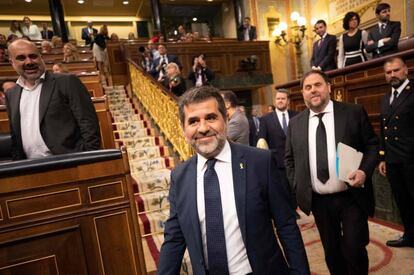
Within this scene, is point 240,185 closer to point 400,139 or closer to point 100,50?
point 400,139

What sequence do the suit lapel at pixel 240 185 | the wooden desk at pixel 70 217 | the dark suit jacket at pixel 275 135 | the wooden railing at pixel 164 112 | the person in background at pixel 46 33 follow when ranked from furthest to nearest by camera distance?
the person in background at pixel 46 33, the wooden railing at pixel 164 112, the dark suit jacket at pixel 275 135, the wooden desk at pixel 70 217, the suit lapel at pixel 240 185

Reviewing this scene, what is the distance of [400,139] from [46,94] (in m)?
2.70

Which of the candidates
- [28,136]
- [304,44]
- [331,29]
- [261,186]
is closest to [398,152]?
[261,186]

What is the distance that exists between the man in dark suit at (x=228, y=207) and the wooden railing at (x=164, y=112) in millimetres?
2563

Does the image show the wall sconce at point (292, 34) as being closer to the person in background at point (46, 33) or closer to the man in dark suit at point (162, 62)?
the man in dark suit at point (162, 62)

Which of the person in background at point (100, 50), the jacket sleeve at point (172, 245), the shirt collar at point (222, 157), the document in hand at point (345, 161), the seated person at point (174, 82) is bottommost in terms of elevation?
the jacket sleeve at point (172, 245)

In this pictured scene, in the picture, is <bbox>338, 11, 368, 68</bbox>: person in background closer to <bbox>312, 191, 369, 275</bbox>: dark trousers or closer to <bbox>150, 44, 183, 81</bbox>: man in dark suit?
<bbox>312, 191, 369, 275</bbox>: dark trousers

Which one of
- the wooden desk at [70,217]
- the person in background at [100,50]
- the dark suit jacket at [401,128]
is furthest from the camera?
the person in background at [100,50]

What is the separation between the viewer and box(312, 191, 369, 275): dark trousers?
68.8 inches

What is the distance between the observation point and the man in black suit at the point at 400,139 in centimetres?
248

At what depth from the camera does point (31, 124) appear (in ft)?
6.39

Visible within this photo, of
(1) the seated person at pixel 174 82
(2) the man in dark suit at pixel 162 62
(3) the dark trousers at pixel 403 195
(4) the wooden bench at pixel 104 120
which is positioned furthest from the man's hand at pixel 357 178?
(2) the man in dark suit at pixel 162 62

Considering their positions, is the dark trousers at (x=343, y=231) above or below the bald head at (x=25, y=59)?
below

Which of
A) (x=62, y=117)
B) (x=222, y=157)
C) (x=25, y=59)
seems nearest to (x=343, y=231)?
(x=222, y=157)
